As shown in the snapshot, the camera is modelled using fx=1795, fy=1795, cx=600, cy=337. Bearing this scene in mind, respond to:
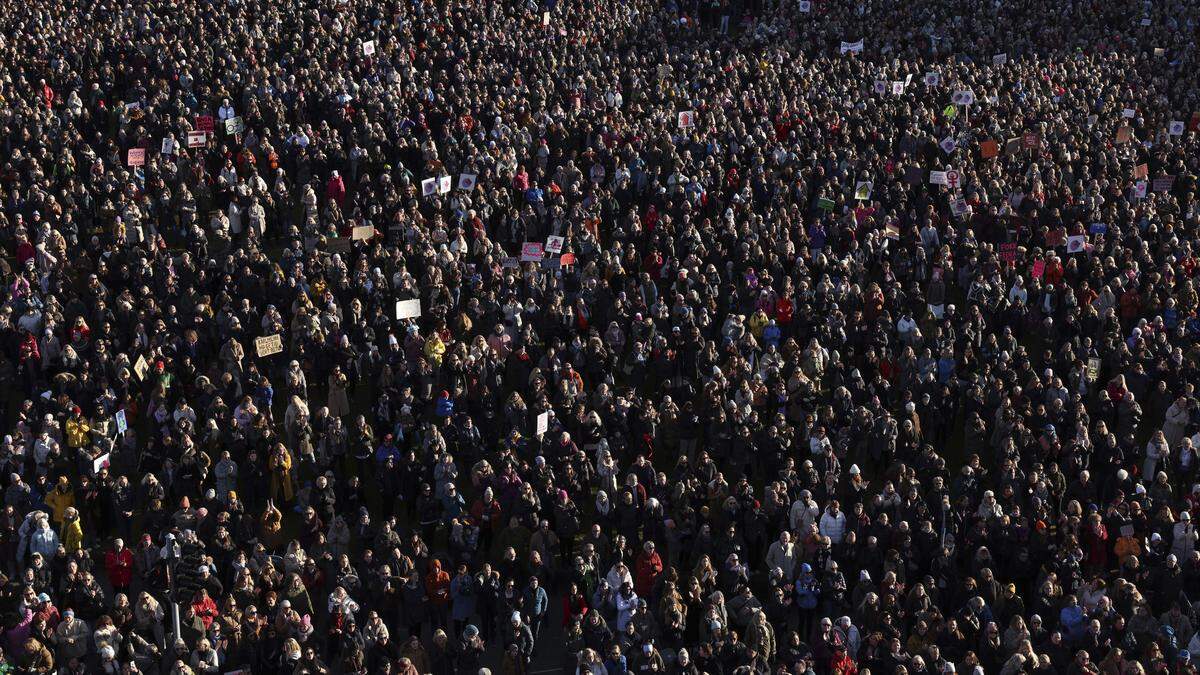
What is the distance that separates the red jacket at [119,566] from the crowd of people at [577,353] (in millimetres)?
72

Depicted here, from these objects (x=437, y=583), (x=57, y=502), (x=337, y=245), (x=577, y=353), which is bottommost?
(x=437, y=583)

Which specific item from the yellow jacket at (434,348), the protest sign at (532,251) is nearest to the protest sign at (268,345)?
the yellow jacket at (434,348)

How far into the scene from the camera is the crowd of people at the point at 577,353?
2391 cm

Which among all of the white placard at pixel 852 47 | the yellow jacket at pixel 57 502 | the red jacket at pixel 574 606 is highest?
the white placard at pixel 852 47

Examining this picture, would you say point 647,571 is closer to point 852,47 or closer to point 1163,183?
point 1163,183

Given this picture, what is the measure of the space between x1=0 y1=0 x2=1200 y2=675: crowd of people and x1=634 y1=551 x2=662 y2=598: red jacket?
0.05 m

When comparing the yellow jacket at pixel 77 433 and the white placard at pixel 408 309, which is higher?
the white placard at pixel 408 309

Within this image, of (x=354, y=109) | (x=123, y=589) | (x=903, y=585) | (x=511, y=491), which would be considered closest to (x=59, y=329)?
(x=123, y=589)

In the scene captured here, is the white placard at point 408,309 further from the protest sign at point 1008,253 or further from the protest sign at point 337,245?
the protest sign at point 1008,253

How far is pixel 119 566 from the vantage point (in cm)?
2500

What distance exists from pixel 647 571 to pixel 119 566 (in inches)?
289

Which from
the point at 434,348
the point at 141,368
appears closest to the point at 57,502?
the point at 141,368

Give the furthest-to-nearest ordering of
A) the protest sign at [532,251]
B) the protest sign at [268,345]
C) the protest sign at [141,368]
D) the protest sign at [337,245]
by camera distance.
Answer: the protest sign at [337,245], the protest sign at [532,251], the protest sign at [268,345], the protest sign at [141,368]

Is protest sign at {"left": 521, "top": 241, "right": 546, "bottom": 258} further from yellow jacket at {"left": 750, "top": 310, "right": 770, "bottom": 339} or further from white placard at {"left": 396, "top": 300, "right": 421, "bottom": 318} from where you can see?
yellow jacket at {"left": 750, "top": 310, "right": 770, "bottom": 339}
